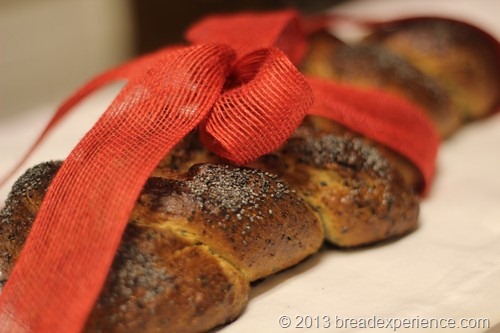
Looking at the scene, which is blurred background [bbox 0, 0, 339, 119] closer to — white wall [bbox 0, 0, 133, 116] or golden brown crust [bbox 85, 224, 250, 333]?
white wall [bbox 0, 0, 133, 116]

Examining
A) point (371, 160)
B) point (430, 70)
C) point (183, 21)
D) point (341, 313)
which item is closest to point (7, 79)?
point (183, 21)

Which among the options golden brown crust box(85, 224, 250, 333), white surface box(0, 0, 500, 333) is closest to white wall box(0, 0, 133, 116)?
white surface box(0, 0, 500, 333)

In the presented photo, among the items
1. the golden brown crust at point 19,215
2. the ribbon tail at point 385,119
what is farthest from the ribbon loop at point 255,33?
the golden brown crust at point 19,215

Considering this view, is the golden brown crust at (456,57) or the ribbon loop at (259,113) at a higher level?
the ribbon loop at (259,113)

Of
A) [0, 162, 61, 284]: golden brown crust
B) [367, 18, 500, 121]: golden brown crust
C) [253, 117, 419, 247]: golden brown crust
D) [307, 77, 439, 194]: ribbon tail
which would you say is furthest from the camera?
[367, 18, 500, 121]: golden brown crust

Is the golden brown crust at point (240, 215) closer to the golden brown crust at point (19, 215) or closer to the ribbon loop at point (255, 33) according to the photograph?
the golden brown crust at point (19, 215)

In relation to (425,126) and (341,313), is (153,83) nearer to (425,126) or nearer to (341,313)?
(341,313)

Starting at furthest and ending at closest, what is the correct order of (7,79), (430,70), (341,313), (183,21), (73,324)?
(183,21) → (7,79) → (430,70) → (341,313) → (73,324)

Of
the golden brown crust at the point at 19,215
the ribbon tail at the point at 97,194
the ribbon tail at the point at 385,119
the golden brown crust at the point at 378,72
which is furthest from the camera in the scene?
the golden brown crust at the point at 378,72
